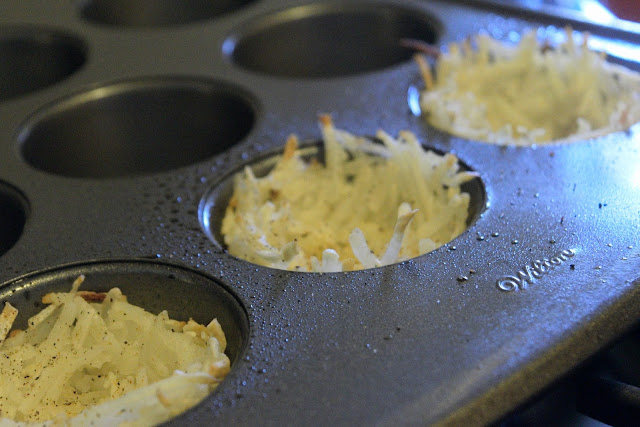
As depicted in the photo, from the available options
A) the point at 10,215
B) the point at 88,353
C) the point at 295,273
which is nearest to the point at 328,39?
the point at 10,215

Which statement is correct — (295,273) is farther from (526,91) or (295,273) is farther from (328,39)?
(328,39)

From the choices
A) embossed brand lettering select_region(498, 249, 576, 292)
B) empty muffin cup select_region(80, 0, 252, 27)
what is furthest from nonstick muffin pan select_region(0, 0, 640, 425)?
empty muffin cup select_region(80, 0, 252, 27)

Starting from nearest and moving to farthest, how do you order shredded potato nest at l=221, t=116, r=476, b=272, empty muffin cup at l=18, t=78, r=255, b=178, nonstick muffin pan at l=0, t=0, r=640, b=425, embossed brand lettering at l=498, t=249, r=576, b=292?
nonstick muffin pan at l=0, t=0, r=640, b=425
embossed brand lettering at l=498, t=249, r=576, b=292
shredded potato nest at l=221, t=116, r=476, b=272
empty muffin cup at l=18, t=78, r=255, b=178

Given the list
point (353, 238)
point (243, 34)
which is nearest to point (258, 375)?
point (353, 238)

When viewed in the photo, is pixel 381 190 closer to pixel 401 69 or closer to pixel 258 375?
pixel 401 69

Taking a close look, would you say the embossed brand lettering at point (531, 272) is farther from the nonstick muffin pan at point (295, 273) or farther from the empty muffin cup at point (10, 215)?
the empty muffin cup at point (10, 215)

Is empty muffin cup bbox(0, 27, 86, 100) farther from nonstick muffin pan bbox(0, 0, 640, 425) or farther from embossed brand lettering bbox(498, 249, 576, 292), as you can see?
embossed brand lettering bbox(498, 249, 576, 292)
